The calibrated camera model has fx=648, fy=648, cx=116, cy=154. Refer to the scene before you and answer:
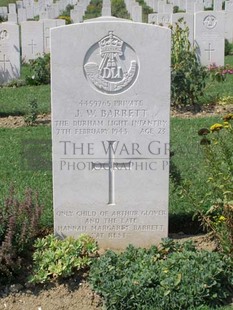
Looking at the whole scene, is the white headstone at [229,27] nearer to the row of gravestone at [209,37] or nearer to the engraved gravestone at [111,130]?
the row of gravestone at [209,37]

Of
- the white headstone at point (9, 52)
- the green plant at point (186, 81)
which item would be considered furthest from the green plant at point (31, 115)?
the white headstone at point (9, 52)

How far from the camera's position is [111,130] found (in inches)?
184

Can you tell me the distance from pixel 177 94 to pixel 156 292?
623 centimetres

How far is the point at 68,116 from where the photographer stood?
4.62 metres

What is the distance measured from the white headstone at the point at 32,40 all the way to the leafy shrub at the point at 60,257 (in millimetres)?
11657

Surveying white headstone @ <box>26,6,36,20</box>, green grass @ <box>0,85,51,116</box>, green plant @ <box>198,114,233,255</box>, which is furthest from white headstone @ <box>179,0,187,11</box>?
green plant @ <box>198,114,233,255</box>

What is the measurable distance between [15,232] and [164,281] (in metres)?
1.15

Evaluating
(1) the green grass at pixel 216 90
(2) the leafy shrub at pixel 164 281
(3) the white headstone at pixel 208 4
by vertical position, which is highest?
(3) the white headstone at pixel 208 4

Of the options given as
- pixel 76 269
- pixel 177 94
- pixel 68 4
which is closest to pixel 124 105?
pixel 76 269

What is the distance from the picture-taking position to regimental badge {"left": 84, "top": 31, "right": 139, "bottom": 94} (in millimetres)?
4547

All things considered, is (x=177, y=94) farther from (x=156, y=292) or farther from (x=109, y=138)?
(x=156, y=292)

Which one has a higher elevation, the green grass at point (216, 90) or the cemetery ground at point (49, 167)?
the green grass at point (216, 90)

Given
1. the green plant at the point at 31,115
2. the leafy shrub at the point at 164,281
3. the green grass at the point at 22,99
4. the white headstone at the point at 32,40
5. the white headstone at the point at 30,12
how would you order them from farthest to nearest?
the white headstone at the point at 30,12
the white headstone at the point at 32,40
the green grass at the point at 22,99
the green plant at the point at 31,115
the leafy shrub at the point at 164,281

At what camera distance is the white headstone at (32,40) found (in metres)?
15.8
